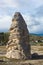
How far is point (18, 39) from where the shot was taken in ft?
175

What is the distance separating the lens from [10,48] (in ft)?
177

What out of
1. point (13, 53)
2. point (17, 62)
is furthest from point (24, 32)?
point (17, 62)

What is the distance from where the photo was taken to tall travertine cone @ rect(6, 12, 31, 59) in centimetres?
5209

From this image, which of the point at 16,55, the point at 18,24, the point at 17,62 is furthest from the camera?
the point at 18,24

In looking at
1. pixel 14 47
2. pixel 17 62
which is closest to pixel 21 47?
pixel 14 47

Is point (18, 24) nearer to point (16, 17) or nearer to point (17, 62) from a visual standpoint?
point (16, 17)

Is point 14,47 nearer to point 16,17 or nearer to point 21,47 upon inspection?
point 21,47

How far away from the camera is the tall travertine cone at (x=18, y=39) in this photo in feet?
171

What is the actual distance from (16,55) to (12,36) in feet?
15.3

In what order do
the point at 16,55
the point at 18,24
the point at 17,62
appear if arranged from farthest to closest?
the point at 18,24
the point at 16,55
the point at 17,62

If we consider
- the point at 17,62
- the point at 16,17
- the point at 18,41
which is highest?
the point at 16,17

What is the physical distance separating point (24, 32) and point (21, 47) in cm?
345

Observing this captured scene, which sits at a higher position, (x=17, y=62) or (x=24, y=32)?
(x=24, y=32)

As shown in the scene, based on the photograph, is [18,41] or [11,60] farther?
[18,41]
